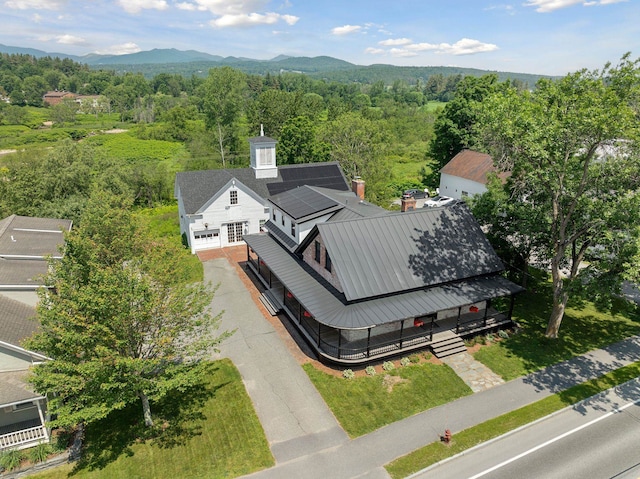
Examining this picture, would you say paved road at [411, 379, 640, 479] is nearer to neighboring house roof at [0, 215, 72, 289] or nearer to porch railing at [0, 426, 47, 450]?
porch railing at [0, 426, 47, 450]

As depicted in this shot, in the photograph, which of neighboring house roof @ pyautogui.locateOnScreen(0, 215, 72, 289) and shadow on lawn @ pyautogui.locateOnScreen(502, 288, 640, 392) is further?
neighboring house roof @ pyautogui.locateOnScreen(0, 215, 72, 289)

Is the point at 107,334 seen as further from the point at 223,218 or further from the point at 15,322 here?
the point at 223,218

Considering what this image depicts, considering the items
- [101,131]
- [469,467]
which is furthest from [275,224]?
[101,131]

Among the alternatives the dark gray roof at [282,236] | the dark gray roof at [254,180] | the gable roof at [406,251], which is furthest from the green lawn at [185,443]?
the dark gray roof at [254,180]

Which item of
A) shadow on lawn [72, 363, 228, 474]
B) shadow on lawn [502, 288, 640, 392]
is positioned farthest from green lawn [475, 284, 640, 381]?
shadow on lawn [72, 363, 228, 474]

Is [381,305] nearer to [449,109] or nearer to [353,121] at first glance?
[353,121]

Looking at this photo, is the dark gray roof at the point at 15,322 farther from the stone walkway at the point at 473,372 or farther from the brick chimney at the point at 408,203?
the brick chimney at the point at 408,203
